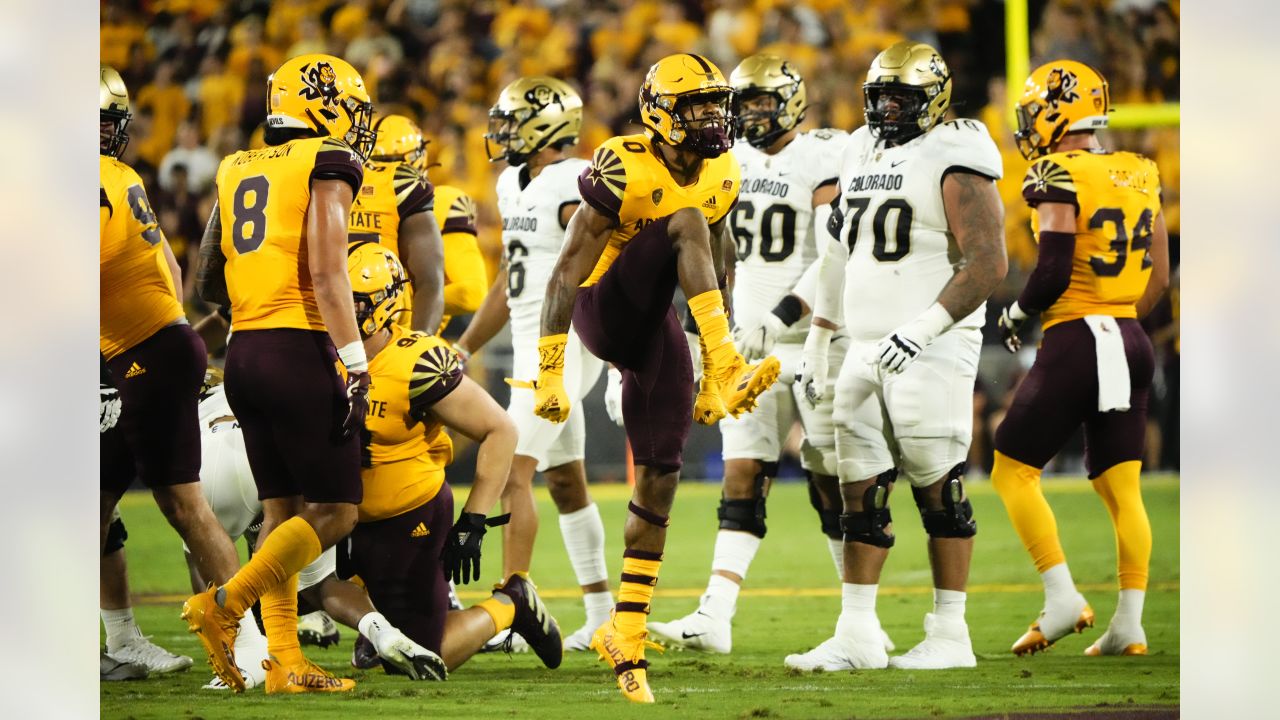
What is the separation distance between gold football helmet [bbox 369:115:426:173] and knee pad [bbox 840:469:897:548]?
186 centimetres

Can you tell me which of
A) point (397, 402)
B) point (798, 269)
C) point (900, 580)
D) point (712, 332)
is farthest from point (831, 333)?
point (900, 580)

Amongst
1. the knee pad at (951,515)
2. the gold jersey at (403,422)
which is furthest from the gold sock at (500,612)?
the knee pad at (951,515)

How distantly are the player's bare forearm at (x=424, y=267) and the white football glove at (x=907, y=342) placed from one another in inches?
57.6

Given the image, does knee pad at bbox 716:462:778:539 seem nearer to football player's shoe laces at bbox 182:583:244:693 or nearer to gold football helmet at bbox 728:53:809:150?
gold football helmet at bbox 728:53:809:150

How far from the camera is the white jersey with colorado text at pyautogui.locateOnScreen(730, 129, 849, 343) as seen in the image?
507cm

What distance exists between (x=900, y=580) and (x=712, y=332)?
111 inches

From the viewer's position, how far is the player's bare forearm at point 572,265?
384cm

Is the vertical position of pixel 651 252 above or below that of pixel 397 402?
above

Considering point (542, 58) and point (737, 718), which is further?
point (542, 58)

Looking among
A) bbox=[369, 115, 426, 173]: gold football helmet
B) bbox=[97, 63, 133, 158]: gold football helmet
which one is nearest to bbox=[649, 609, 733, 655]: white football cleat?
bbox=[369, 115, 426, 173]: gold football helmet

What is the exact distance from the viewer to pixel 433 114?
391 inches

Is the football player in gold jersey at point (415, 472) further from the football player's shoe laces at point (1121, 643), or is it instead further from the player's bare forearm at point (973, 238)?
the football player's shoe laces at point (1121, 643)

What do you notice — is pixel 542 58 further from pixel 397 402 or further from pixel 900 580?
pixel 397 402
